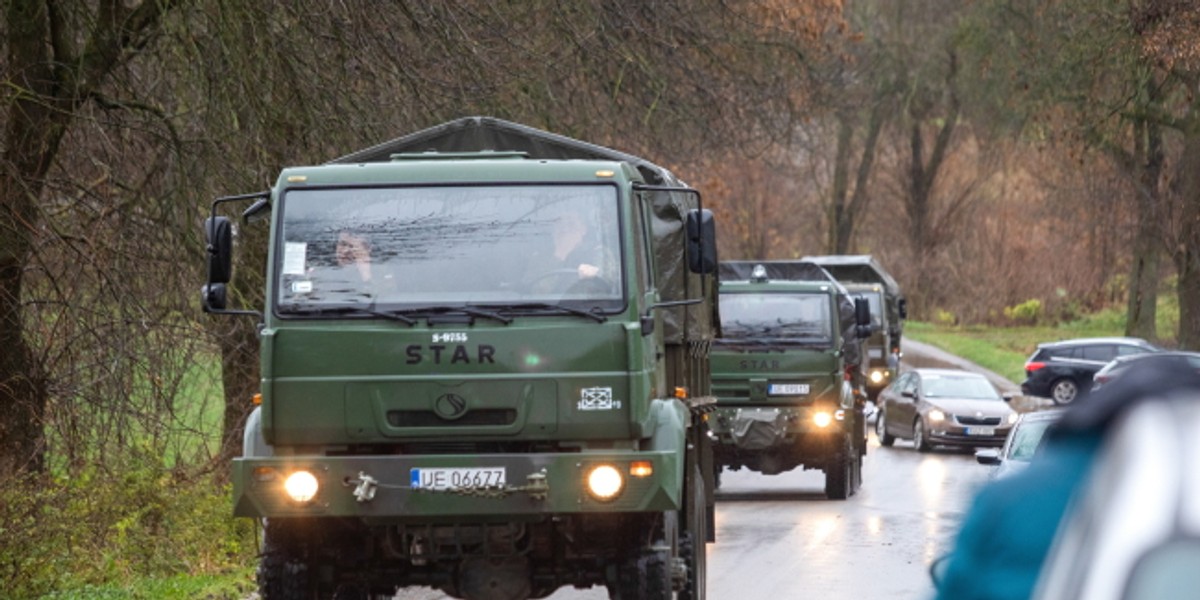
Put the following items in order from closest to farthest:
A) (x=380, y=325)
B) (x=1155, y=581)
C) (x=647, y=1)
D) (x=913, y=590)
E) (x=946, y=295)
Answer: (x=1155, y=581)
(x=380, y=325)
(x=913, y=590)
(x=647, y=1)
(x=946, y=295)

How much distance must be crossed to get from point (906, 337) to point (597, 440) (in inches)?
2604

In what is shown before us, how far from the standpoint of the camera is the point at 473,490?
33.2 feet

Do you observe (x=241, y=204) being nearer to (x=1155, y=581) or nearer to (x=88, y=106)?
(x=88, y=106)

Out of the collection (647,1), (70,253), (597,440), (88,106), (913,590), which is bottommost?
(913,590)

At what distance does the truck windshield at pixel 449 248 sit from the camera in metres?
10.4

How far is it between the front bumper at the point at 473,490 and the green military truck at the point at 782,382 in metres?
11.6

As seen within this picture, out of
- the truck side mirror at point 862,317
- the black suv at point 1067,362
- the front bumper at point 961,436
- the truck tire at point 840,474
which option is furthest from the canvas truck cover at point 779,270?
the black suv at point 1067,362

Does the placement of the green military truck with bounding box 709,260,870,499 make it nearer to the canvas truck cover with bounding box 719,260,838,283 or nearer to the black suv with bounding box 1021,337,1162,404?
the canvas truck cover with bounding box 719,260,838,283

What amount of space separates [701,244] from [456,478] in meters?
1.77

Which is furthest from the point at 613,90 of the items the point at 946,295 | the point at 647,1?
the point at 946,295

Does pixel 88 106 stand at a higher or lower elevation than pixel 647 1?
lower

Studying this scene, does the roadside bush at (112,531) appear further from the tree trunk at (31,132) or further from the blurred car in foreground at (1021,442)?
the blurred car in foreground at (1021,442)

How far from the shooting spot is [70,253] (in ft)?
46.0

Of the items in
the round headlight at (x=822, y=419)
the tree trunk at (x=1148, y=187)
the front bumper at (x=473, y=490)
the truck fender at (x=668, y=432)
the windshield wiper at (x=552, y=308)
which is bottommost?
the round headlight at (x=822, y=419)
